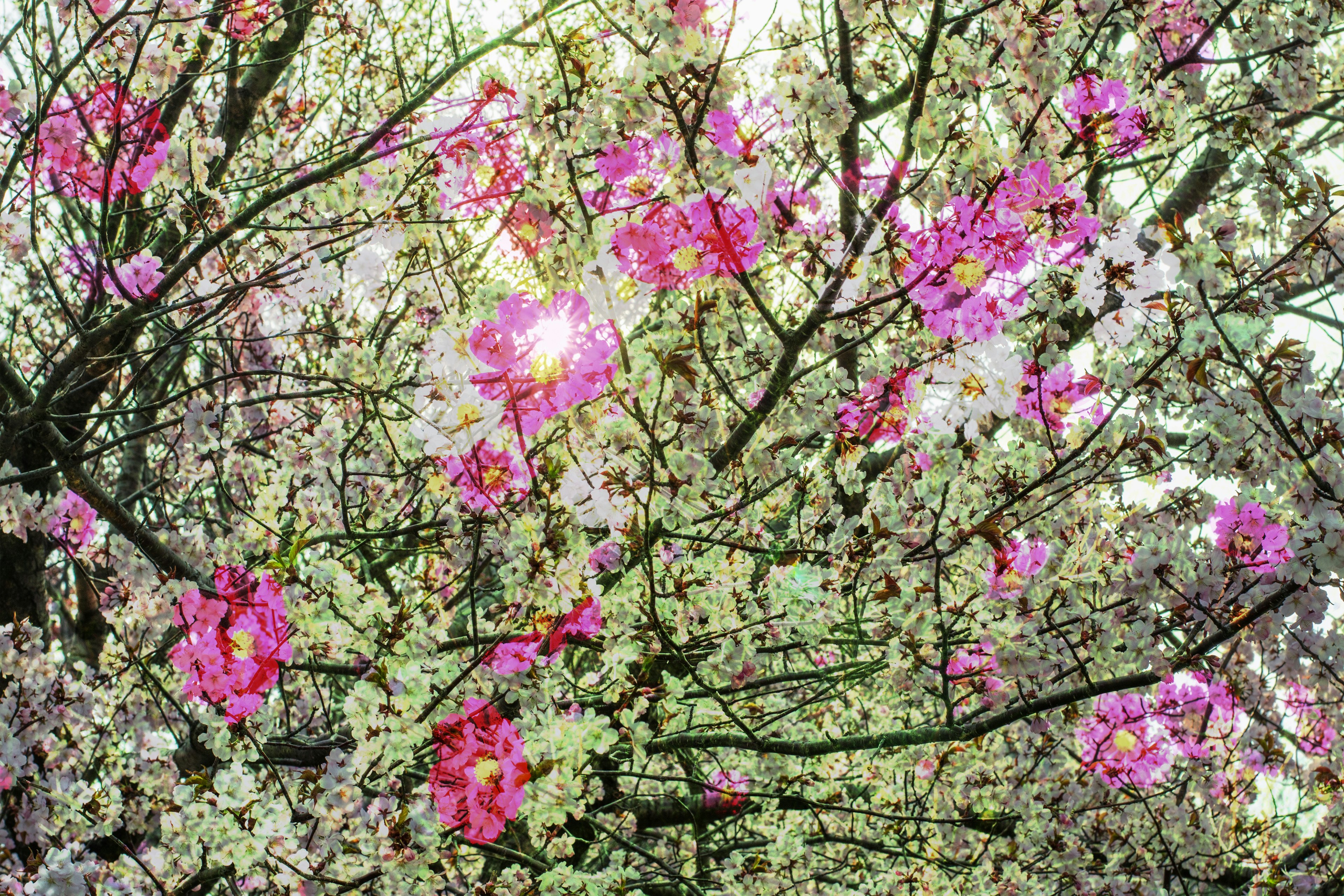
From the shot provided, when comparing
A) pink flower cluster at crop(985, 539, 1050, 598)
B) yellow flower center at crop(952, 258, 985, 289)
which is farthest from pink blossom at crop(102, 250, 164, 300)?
pink flower cluster at crop(985, 539, 1050, 598)

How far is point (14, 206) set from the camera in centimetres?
394

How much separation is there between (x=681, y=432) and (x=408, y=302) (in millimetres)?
3313

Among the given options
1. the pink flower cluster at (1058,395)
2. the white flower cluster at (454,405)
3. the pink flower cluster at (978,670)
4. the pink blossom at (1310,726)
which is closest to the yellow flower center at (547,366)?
the white flower cluster at (454,405)

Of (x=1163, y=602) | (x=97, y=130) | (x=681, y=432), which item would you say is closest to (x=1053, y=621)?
(x=1163, y=602)

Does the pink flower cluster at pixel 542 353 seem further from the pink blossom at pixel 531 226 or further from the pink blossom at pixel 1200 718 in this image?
the pink blossom at pixel 1200 718

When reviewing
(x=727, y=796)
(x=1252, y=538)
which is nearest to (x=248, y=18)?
(x=727, y=796)

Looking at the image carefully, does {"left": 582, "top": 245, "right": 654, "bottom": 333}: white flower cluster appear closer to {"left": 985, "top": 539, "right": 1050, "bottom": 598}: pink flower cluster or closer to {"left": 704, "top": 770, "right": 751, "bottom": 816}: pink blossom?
{"left": 985, "top": 539, "right": 1050, "bottom": 598}: pink flower cluster

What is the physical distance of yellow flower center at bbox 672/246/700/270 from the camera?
8.89 ft

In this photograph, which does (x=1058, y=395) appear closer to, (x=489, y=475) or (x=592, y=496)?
(x=592, y=496)

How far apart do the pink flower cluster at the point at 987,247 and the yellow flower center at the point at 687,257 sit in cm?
66

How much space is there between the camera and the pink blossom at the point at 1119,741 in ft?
15.5

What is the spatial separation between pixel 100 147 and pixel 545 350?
2740 millimetres

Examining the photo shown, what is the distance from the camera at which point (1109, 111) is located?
2.93m

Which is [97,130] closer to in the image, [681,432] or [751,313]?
[751,313]
